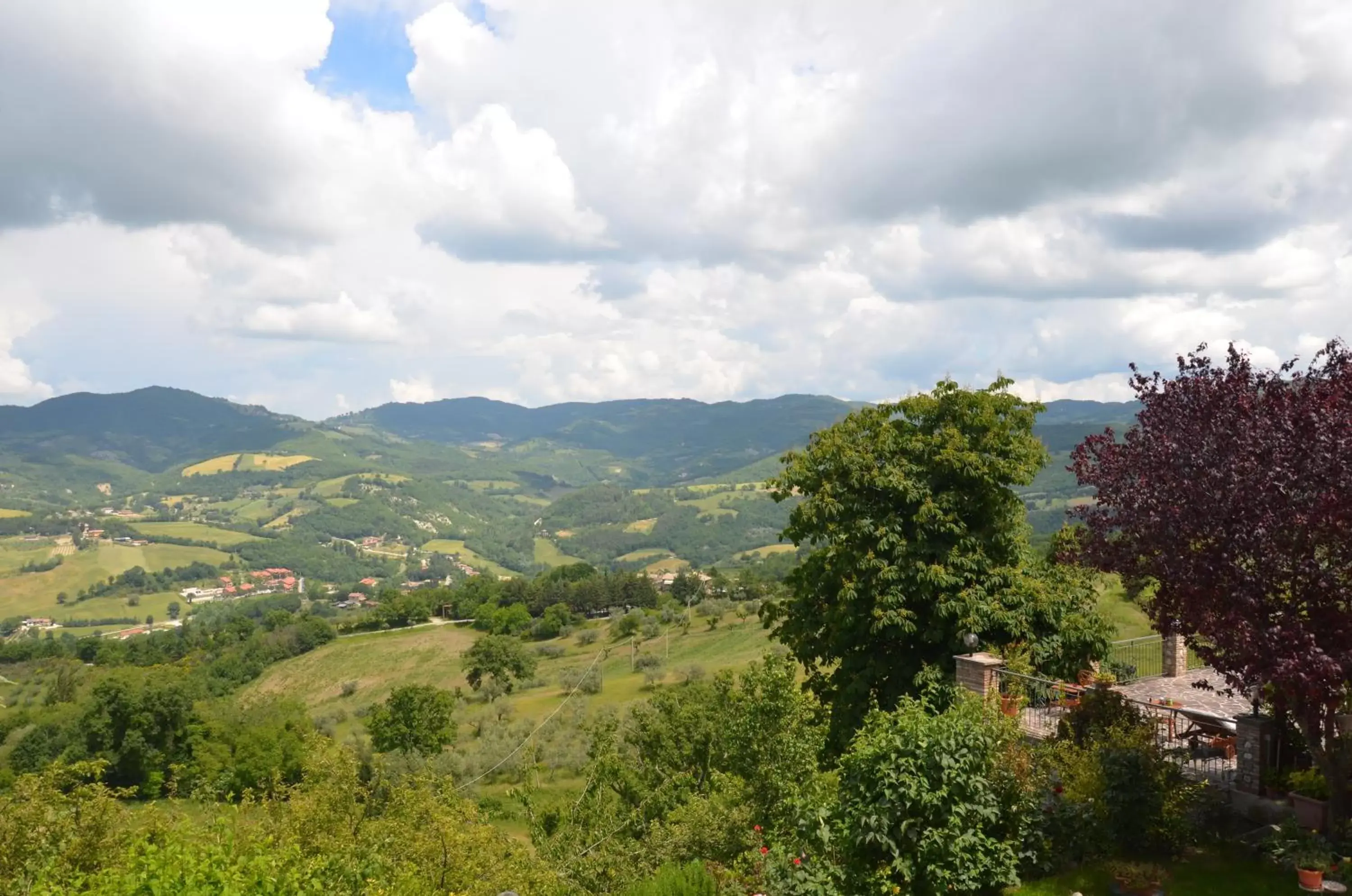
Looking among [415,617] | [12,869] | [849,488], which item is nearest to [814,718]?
[849,488]

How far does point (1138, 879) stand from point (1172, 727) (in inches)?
144

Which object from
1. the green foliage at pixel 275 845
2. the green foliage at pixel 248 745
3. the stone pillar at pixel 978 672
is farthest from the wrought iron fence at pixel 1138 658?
the green foliage at pixel 248 745

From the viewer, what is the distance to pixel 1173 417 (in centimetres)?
1082

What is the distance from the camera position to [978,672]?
51.3 feet

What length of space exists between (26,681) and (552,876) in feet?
394

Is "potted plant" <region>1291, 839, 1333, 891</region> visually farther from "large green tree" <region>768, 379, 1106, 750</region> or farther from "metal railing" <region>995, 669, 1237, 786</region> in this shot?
"large green tree" <region>768, 379, 1106, 750</region>

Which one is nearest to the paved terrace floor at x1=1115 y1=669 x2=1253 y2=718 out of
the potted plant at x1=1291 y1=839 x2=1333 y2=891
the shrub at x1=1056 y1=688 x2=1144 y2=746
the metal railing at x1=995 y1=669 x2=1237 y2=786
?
the metal railing at x1=995 y1=669 x2=1237 y2=786

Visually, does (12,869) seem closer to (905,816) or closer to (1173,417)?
(905,816)

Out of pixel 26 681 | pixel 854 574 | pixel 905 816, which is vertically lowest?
pixel 26 681

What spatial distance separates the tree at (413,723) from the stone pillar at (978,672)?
42282 millimetres

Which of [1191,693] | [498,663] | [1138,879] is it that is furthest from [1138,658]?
[498,663]

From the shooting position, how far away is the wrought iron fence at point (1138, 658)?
21.1m

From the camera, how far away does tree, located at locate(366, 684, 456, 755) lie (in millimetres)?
51375

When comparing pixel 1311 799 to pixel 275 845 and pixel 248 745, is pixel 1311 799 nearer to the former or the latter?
pixel 275 845
